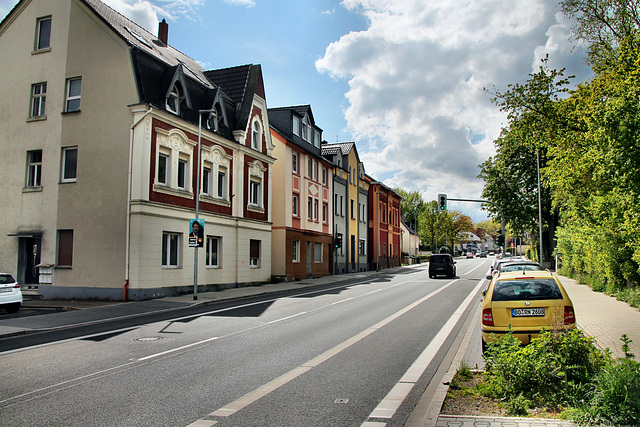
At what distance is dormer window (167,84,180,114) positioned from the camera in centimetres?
2345

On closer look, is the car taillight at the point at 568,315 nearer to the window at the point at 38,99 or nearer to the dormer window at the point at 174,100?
the dormer window at the point at 174,100

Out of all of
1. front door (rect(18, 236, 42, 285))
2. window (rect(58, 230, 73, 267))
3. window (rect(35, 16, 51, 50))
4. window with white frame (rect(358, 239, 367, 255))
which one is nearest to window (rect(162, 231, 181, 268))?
window (rect(58, 230, 73, 267))

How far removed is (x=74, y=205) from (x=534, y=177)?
39240mm

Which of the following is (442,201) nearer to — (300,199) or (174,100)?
(300,199)

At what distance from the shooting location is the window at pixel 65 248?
71.4 ft

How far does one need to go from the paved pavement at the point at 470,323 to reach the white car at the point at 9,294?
142cm

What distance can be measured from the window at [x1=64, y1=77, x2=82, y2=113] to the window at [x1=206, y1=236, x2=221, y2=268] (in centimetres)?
880

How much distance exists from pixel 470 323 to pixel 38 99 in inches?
870

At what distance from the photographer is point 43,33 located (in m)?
24.3

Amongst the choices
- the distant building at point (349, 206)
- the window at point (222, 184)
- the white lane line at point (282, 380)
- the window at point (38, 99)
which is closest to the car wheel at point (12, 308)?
the window at point (38, 99)

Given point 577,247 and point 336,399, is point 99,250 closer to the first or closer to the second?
point 336,399

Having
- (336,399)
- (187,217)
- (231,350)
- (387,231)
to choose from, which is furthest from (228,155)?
(387,231)

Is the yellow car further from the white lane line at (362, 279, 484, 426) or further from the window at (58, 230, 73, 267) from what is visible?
the window at (58, 230, 73, 267)

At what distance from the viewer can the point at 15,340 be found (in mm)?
11234
